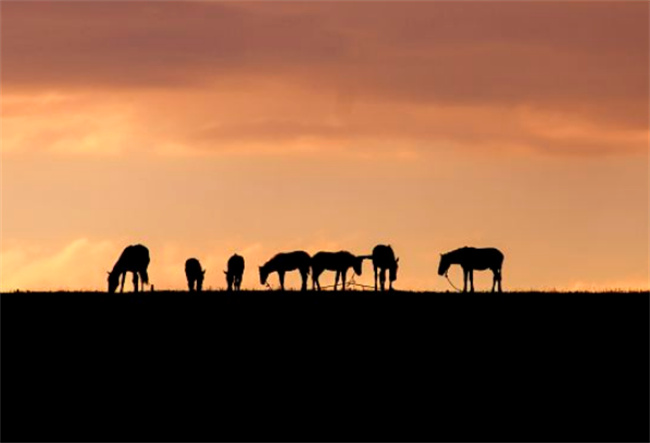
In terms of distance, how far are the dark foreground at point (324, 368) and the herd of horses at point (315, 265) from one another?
7.67 m

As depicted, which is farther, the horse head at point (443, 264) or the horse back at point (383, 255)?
the horse head at point (443, 264)

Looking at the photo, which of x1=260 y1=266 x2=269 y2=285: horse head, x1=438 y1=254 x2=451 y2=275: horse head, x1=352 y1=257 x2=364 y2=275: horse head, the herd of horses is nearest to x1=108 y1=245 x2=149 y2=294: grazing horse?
the herd of horses

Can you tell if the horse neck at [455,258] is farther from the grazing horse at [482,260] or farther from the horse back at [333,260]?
the horse back at [333,260]

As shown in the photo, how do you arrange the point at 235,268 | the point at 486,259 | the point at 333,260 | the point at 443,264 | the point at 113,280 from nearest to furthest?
1. the point at 113,280
2. the point at 486,259
3. the point at 443,264
4. the point at 333,260
5. the point at 235,268

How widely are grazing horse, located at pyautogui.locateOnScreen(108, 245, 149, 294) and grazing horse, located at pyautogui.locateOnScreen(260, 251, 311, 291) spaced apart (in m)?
6.97

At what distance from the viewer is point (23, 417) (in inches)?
1697

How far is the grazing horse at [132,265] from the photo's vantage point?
216 ft

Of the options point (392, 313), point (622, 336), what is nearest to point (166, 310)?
point (392, 313)

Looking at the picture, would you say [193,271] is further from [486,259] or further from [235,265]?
[486,259]

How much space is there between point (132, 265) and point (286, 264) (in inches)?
327

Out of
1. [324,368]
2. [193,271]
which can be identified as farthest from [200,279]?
[324,368]

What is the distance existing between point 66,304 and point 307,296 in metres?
8.64

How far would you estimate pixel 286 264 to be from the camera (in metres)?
72.2

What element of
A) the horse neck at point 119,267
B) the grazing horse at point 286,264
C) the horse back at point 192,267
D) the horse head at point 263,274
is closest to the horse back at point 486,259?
the grazing horse at point 286,264
